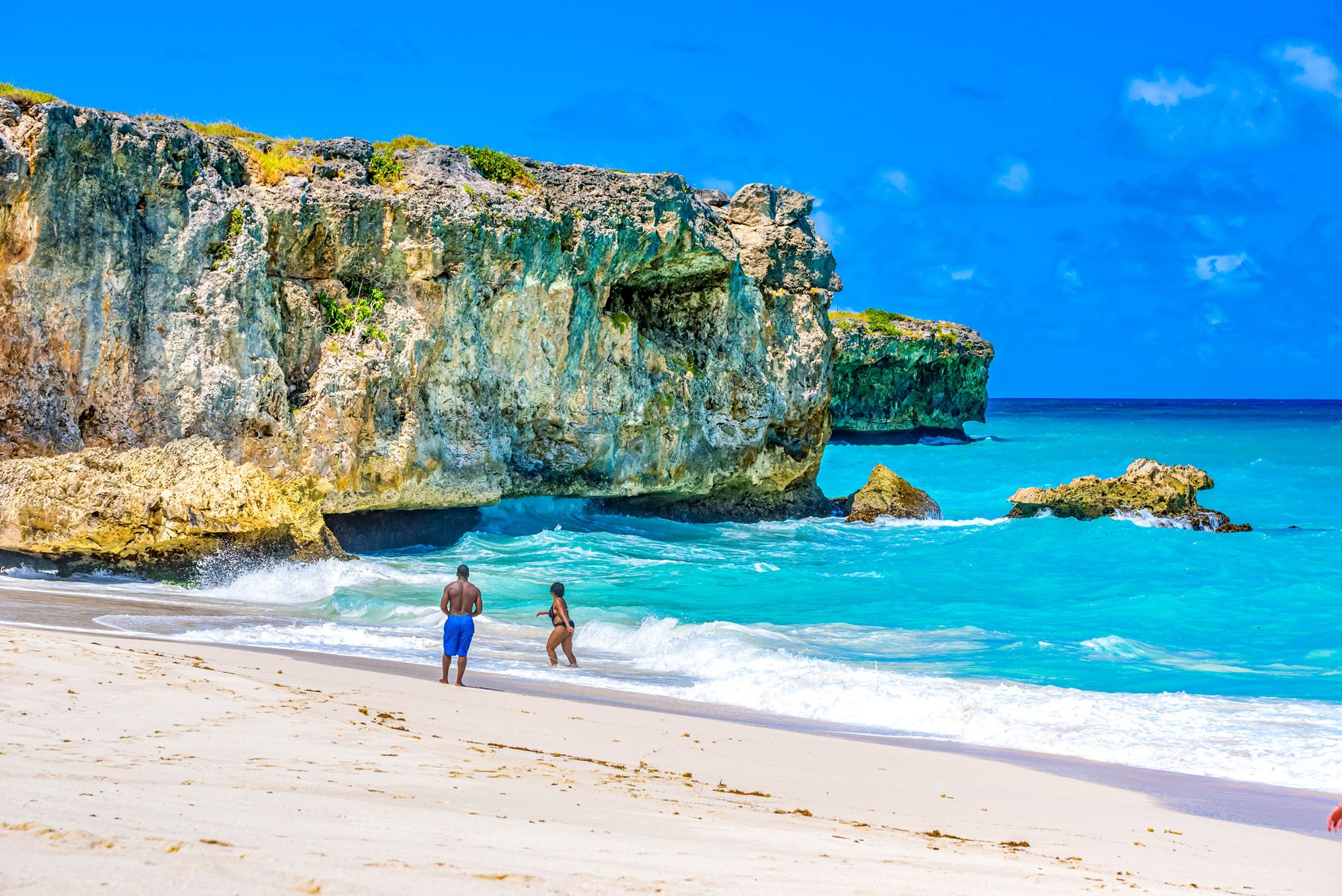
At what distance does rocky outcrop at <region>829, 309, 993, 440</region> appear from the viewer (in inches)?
2347

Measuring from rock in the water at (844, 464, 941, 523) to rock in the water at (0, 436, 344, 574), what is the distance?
15169mm

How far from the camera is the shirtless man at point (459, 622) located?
10.2m

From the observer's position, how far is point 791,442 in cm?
2717

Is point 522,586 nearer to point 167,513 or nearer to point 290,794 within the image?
point 167,513

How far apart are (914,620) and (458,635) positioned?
8.29 m

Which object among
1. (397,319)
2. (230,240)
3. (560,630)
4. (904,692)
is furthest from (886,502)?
(904,692)

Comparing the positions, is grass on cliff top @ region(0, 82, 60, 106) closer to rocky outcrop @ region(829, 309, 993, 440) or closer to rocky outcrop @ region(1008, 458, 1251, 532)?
rocky outcrop @ region(1008, 458, 1251, 532)

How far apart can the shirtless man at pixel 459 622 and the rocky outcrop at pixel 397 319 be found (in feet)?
24.4

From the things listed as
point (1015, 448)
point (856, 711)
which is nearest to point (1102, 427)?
point (1015, 448)

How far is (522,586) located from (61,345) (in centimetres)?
812

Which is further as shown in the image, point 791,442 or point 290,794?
point 791,442

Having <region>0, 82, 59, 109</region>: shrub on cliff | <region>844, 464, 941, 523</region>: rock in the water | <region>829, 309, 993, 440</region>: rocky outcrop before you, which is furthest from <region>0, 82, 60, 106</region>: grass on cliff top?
<region>829, 309, 993, 440</region>: rocky outcrop

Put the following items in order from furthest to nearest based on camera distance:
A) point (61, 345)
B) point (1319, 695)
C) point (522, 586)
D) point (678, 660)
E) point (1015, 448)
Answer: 1. point (1015, 448)
2. point (522, 586)
3. point (61, 345)
4. point (678, 660)
5. point (1319, 695)

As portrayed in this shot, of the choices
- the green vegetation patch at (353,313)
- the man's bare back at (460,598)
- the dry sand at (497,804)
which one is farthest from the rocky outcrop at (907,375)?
the dry sand at (497,804)
